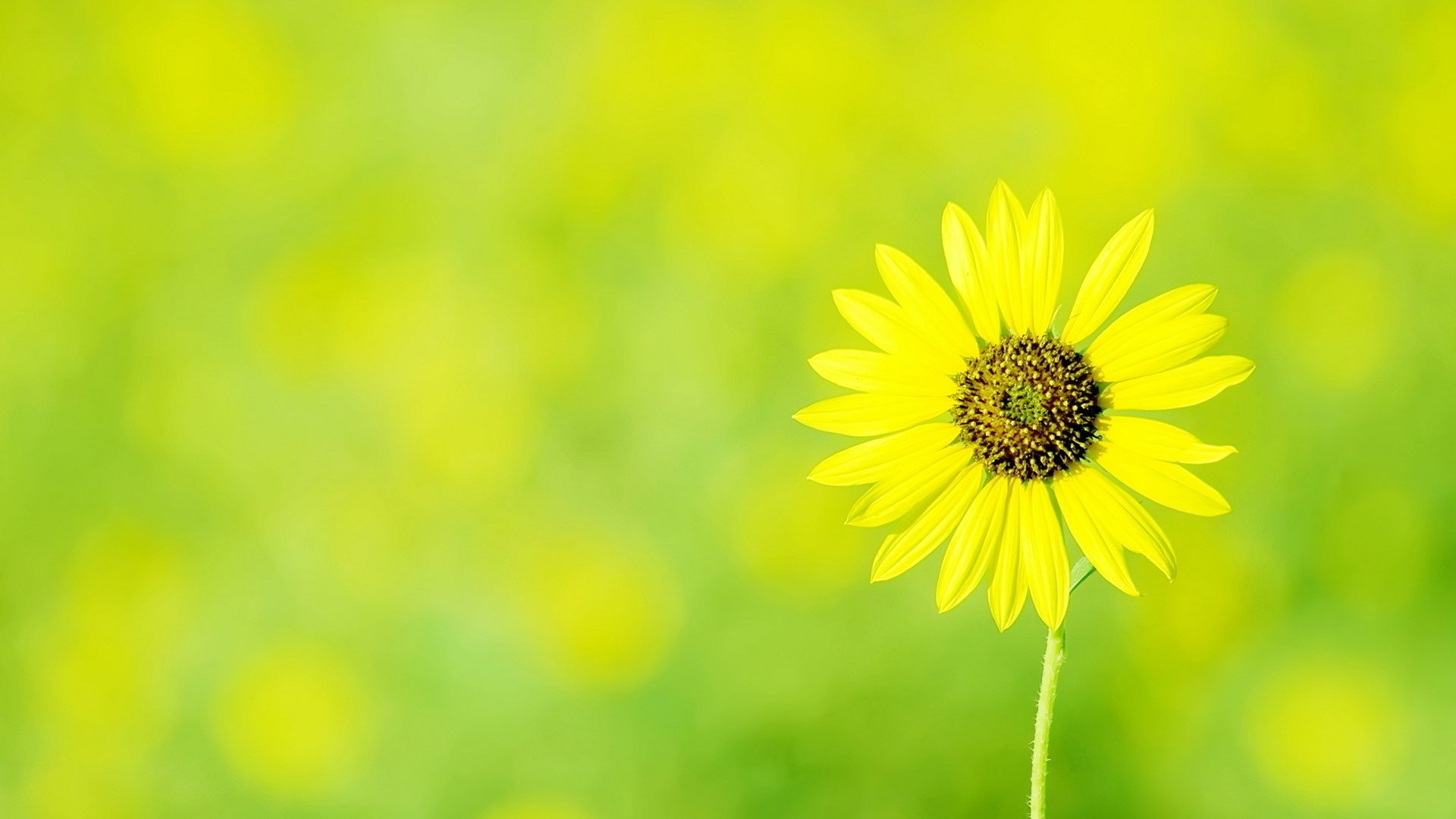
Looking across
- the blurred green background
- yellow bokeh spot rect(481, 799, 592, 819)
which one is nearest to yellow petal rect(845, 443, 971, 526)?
the blurred green background

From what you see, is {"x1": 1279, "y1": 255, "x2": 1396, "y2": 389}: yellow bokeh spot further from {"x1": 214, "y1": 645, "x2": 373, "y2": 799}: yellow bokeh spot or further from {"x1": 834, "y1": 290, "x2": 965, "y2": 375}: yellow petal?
{"x1": 214, "y1": 645, "x2": 373, "y2": 799}: yellow bokeh spot

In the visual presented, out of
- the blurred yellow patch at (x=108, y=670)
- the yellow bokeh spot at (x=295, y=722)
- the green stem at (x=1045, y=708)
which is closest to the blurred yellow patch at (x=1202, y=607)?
the green stem at (x=1045, y=708)

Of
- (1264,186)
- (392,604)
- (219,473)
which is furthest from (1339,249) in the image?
(219,473)

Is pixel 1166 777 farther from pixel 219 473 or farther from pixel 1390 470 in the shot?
pixel 219 473

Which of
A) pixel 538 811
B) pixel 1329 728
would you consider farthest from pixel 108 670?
pixel 1329 728

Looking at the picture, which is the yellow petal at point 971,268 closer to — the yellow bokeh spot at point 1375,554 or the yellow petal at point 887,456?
the yellow petal at point 887,456

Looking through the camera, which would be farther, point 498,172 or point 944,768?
point 498,172

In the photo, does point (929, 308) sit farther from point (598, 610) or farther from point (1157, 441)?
point (598, 610)
